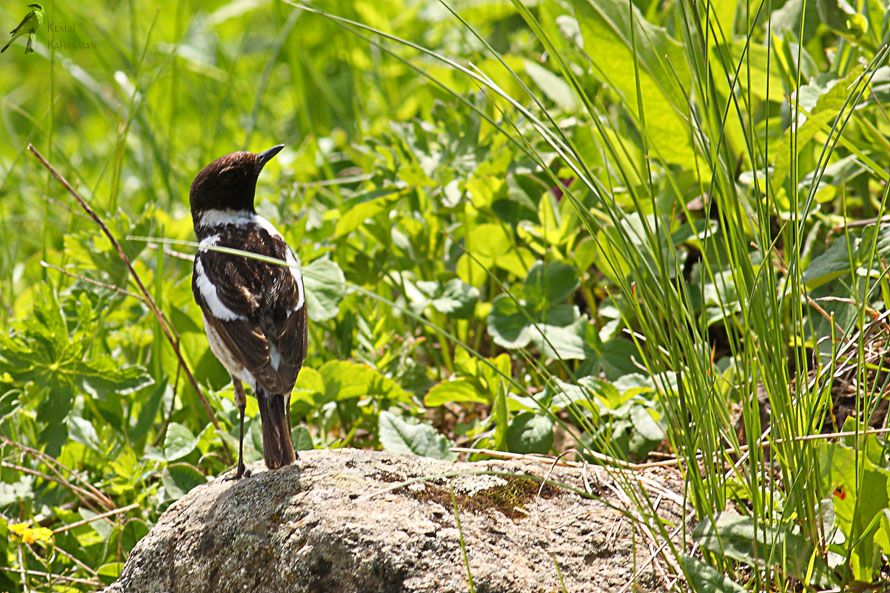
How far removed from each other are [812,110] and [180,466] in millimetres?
2265

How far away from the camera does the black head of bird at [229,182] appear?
386cm

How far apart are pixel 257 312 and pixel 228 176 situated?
770 mm

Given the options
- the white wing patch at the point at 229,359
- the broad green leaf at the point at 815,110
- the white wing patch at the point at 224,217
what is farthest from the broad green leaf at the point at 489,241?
the white wing patch at the point at 229,359

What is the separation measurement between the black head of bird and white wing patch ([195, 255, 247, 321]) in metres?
0.41

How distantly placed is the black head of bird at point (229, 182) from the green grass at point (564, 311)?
376 mm

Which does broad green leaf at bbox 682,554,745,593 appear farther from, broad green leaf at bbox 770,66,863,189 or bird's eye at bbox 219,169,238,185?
bird's eye at bbox 219,169,238,185

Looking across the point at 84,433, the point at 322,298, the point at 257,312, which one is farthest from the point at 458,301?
the point at 84,433

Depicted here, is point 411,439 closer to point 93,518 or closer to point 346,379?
point 346,379

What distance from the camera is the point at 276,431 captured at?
2994 mm

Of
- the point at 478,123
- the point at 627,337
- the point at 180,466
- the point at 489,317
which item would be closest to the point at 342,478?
the point at 180,466

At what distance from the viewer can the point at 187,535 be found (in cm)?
278

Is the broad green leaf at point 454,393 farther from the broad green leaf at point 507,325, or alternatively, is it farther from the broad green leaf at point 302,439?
the broad green leaf at point 302,439

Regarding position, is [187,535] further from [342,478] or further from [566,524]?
[566,524]

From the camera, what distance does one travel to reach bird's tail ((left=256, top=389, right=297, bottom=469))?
292 cm
